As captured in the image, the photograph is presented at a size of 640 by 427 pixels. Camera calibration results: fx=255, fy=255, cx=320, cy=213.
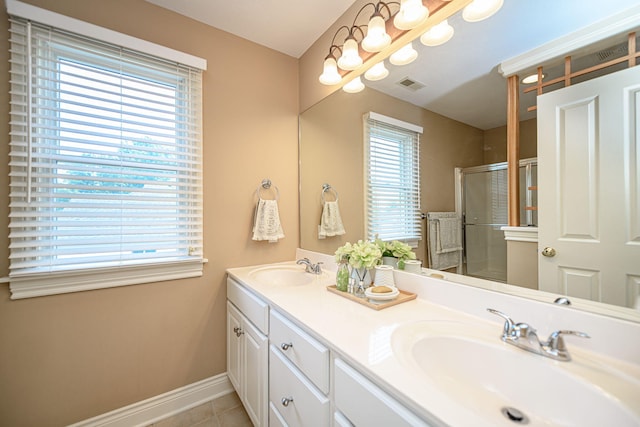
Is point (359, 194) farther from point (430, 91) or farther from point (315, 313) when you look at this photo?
point (315, 313)

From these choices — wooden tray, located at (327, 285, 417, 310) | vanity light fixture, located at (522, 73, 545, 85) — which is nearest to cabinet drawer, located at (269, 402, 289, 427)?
wooden tray, located at (327, 285, 417, 310)

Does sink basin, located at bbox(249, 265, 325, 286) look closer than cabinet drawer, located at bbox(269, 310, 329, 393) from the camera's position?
No

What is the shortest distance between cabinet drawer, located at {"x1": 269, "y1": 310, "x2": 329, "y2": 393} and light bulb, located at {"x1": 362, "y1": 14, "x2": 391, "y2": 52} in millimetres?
1315

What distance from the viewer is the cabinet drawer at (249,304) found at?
1.18m

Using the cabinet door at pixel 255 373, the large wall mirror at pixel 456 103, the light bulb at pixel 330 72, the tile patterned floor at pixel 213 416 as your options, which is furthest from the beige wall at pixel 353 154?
the tile patterned floor at pixel 213 416

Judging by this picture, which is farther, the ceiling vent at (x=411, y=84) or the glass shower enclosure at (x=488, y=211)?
the ceiling vent at (x=411, y=84)

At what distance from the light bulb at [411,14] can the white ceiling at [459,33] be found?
0.34 ft

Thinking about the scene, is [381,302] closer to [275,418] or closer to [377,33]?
[275,418]

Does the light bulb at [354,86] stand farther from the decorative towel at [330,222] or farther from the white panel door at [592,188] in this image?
the white panel door at [592,188]

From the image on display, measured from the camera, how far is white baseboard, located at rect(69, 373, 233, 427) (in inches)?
53.0

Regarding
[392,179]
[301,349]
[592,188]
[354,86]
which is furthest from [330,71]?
[301,349]

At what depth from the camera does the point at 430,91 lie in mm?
1181

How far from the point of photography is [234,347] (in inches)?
60.8

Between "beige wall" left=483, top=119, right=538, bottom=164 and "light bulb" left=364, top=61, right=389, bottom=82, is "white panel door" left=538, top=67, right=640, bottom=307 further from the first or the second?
"light bulb" left=364, top=61, right=389, bottom=82
